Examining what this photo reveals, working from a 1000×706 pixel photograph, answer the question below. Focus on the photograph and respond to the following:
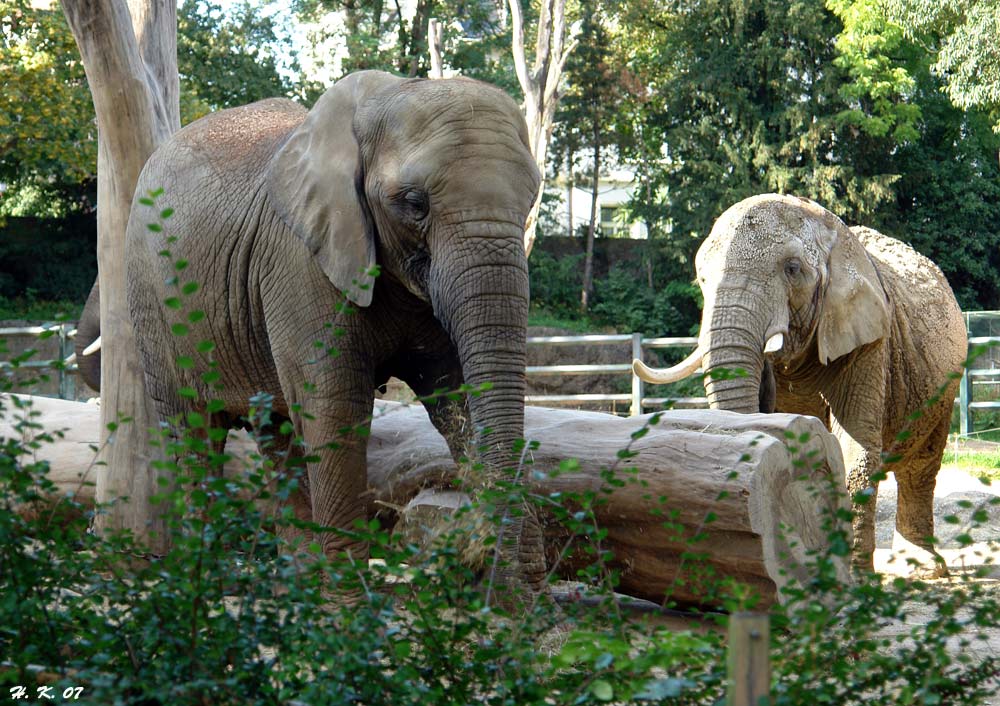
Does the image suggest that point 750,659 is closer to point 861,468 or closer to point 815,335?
point 861,468

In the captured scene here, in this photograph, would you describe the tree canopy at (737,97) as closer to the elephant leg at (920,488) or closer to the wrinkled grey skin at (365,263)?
the elephant leg at (920,488)

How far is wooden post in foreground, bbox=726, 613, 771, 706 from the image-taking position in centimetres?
231

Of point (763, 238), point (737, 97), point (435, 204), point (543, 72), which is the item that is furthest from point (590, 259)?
Result: point (435, 204)

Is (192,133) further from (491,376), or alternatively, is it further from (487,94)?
(491,376)

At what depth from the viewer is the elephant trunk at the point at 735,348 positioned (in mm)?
6637

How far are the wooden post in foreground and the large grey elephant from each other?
4056mm

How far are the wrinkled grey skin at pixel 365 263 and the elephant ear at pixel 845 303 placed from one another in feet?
8.04

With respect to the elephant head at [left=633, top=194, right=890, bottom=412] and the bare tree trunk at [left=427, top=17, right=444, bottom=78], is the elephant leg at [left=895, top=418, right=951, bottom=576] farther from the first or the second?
the bare tree trunk at [left=427, top=17, right=444, bottom=78]

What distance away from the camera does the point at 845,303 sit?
23.5 ft

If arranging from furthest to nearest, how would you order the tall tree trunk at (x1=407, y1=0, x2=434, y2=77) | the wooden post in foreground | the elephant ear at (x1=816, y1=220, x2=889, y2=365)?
the tall tree trunk at (x1=407, y1=0, x2=434, y2=77), the elephant ear at (x1=816, y1=220, x2=889, y2=365), the wooden post in foreground

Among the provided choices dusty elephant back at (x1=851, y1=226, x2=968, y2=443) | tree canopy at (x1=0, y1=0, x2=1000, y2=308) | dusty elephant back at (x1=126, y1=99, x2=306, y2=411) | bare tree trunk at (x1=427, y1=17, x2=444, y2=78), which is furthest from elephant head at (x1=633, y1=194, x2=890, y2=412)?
tree canopy at (x1=0, y1=0, x2=1000, y2=308)

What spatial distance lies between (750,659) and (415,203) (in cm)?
316

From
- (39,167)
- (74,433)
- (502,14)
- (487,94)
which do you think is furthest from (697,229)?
(487,94)

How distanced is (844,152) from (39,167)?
640 inches
